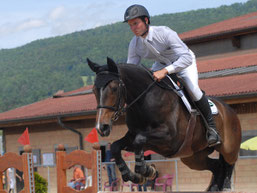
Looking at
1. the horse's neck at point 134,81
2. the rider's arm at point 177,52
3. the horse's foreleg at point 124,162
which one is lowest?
the horse's foreleg at point 124,162

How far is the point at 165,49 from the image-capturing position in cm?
671

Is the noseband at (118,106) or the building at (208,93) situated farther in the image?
the building at (208,93)

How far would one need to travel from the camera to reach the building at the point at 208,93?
16.0 meters

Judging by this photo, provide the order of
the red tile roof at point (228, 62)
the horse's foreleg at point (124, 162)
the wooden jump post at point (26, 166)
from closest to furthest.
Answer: the horse's foreleg at point (124, 162), the wooden jump post at point (26, 166), the red tile roof at point (228, 62)

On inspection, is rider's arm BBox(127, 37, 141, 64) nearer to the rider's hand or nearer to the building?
the rider's hand

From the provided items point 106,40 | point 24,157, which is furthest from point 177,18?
point 24,157

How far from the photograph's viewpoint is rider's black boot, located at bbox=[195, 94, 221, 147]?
697cm

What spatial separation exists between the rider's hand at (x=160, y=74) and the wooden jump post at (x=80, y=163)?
113 inches

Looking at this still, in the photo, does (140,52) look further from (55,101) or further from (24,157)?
(55,101)

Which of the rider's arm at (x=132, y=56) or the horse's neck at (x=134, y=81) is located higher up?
the rider's arm at (x=132, y=56)

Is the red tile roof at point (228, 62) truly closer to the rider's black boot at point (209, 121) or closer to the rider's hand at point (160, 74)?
the rider's black boot at point (209, 121)

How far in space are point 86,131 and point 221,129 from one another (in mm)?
13010

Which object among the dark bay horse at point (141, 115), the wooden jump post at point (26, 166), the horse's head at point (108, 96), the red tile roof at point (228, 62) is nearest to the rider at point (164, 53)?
the dark bay horse at point (141, 115)

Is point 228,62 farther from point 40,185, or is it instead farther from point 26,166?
point 26,166
